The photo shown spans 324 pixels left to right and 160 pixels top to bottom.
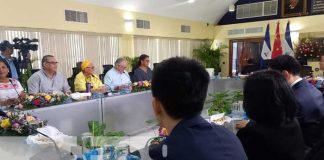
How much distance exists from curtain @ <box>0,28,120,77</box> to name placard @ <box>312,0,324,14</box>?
16.5 feet

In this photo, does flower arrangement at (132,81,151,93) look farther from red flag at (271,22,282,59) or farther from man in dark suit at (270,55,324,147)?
red flag at (271,22,282,59)

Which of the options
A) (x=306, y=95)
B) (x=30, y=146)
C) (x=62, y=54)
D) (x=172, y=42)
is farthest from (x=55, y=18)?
(x=306, y=95)

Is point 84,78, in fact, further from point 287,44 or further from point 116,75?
point 287,44

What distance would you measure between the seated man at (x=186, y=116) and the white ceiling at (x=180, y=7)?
5.01 m

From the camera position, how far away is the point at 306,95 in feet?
5.78

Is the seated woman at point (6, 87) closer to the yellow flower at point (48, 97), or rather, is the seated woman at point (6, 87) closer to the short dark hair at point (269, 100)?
the yellow flower at point (48, 97)

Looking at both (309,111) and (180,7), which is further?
(180,7)

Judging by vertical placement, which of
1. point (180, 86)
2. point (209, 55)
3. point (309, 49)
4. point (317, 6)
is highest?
point (317, 6)

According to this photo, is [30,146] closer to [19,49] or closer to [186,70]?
[186,70]

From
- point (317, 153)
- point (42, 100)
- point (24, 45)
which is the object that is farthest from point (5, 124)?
point (24, 45)

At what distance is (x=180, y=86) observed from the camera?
80 centimetres

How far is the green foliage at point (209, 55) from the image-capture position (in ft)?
26.7

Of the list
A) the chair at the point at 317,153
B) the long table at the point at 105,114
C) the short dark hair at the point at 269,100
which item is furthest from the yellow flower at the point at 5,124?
the chair at the point at 317,153

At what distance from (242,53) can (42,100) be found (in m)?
7.25
